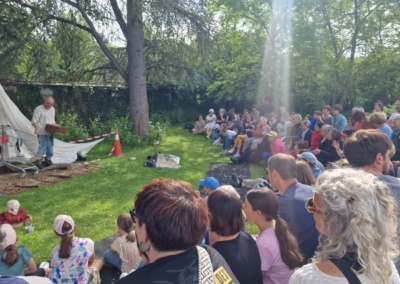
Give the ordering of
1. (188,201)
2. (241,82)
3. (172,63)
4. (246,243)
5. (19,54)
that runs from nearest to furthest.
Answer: (188,201) < (246,243) < (19,54) < (172,63) < (241,82)

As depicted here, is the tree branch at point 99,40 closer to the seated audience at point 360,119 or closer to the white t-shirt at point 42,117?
the white t-shirt at point 42,117

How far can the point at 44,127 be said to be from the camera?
8609mm

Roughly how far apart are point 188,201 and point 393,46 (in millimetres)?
16695

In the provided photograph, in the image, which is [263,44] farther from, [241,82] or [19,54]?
[19,54]

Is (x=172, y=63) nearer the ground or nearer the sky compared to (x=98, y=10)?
nearer the ground


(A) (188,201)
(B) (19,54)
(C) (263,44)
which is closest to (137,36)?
(B) (19,54)

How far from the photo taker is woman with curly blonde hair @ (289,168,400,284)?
134 cm

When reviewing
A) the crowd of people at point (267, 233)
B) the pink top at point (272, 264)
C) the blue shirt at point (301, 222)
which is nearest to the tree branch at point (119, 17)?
the crowd of people at point (267, 233)

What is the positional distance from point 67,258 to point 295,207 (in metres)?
2.18

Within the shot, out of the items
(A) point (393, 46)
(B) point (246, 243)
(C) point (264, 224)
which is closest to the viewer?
(B) point (246, 243)

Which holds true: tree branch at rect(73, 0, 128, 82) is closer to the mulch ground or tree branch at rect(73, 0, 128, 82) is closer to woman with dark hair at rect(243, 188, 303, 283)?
the mulch ground

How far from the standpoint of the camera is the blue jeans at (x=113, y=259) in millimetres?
4121

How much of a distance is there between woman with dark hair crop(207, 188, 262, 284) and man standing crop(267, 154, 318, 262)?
53 centimetres

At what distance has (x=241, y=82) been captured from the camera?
17562mm
